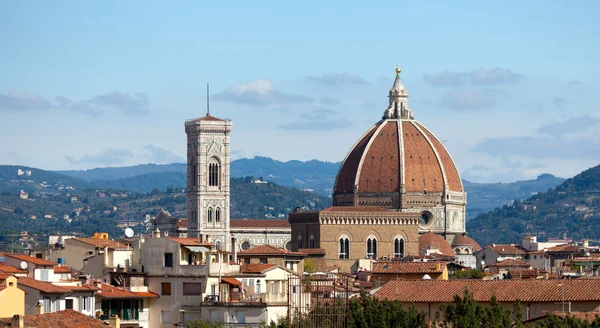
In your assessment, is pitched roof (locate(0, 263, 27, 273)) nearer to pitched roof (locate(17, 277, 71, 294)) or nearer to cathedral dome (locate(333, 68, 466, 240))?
pitched roof (locate(17, 277, 71, 294))

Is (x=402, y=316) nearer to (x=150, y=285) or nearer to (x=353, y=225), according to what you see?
(x=150, y=285)

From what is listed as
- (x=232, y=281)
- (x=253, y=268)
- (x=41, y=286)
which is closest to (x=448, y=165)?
(x=253, y=268)

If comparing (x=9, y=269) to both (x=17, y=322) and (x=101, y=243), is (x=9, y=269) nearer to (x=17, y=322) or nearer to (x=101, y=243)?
(x=101, y=243)

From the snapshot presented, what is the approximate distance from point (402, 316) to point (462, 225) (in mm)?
131793

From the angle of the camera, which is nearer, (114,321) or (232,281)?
(114,321)

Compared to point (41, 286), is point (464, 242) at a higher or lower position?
higher

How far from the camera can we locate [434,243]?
163625 mm

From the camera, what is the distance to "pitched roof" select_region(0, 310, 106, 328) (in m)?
41.2

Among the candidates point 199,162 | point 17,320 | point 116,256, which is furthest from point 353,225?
point 17,320

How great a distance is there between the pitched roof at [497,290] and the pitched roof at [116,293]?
300 inches

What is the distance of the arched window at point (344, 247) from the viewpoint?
154 m

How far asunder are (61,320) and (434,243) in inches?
4804

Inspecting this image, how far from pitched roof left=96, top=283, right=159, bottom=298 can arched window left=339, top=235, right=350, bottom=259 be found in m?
99.0

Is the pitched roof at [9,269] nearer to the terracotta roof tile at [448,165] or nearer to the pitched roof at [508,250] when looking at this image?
the pitched roof at [508,250]
